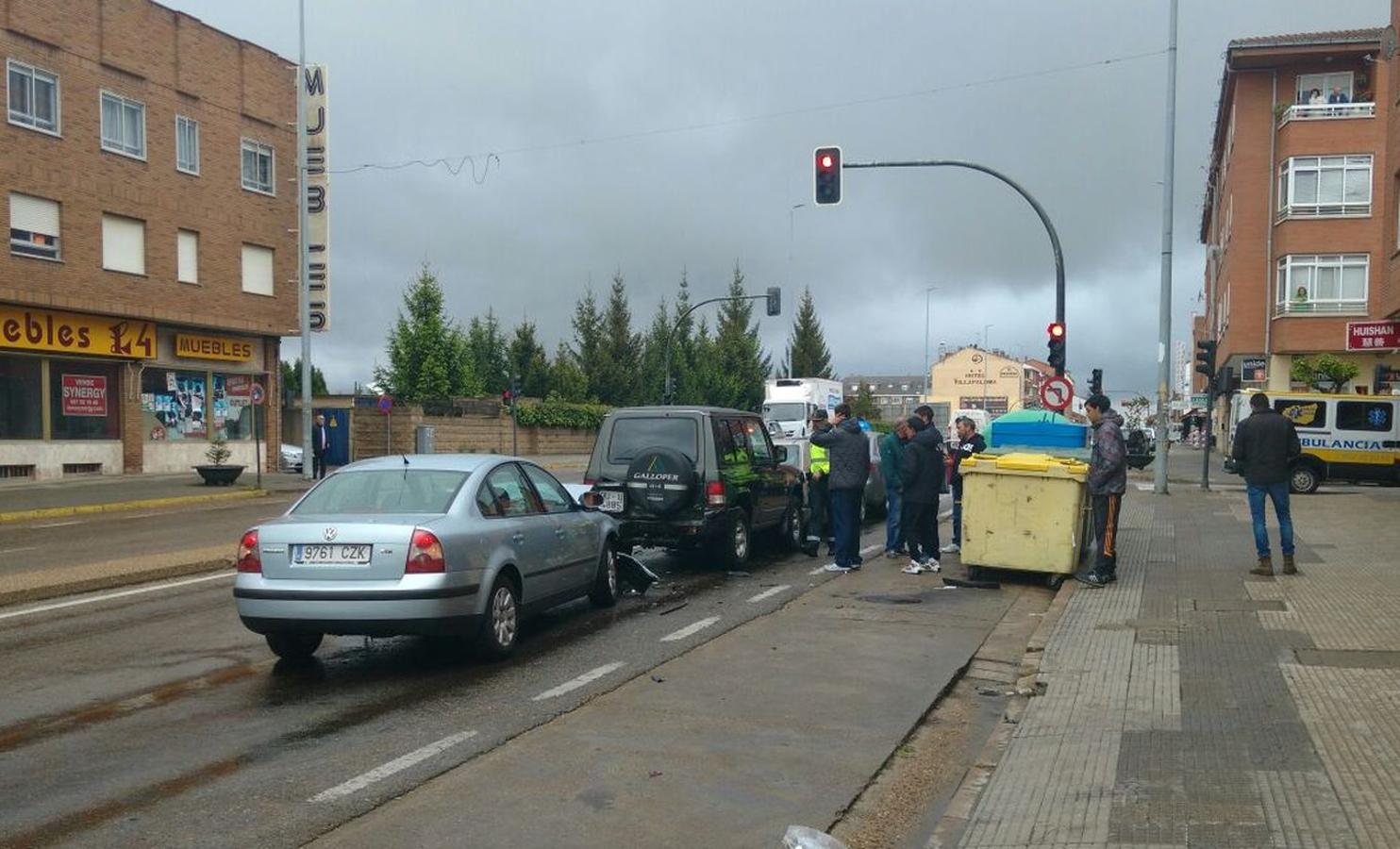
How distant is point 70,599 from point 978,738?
28.5 feet

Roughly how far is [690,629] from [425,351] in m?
41.9

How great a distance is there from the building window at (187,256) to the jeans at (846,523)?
23804 millimetres

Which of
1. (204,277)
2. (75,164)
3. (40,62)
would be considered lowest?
Answer: (204,277)

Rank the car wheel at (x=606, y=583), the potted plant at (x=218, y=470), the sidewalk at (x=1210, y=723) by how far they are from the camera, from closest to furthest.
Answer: the sidewalk at (x=1210, y=723), the car wheel at (x=606, y=583), the potted plant at (x=218, y=470)

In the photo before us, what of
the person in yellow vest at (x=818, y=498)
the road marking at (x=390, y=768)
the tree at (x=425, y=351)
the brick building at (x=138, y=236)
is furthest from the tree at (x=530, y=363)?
the road marking at (x=390, y=768)

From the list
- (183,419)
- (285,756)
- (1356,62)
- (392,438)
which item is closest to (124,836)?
(285,756)

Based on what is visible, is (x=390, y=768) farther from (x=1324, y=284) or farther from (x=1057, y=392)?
(x=1324, y=284)

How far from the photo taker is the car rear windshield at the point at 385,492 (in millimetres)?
Answer: 7984

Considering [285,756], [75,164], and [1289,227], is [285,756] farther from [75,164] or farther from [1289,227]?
[1289,227]

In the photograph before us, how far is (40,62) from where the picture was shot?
26688 mm

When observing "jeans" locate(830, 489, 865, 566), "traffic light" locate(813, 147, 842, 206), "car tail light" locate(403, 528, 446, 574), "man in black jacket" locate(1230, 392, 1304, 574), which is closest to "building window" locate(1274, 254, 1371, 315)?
"traffic light" locate(813, 147, 842, 206)

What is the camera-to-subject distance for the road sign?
1941 cm

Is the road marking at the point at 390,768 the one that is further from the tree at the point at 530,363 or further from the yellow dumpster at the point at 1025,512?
the tree at the point at 530,363

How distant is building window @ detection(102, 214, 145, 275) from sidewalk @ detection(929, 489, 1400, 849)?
84.7ft
